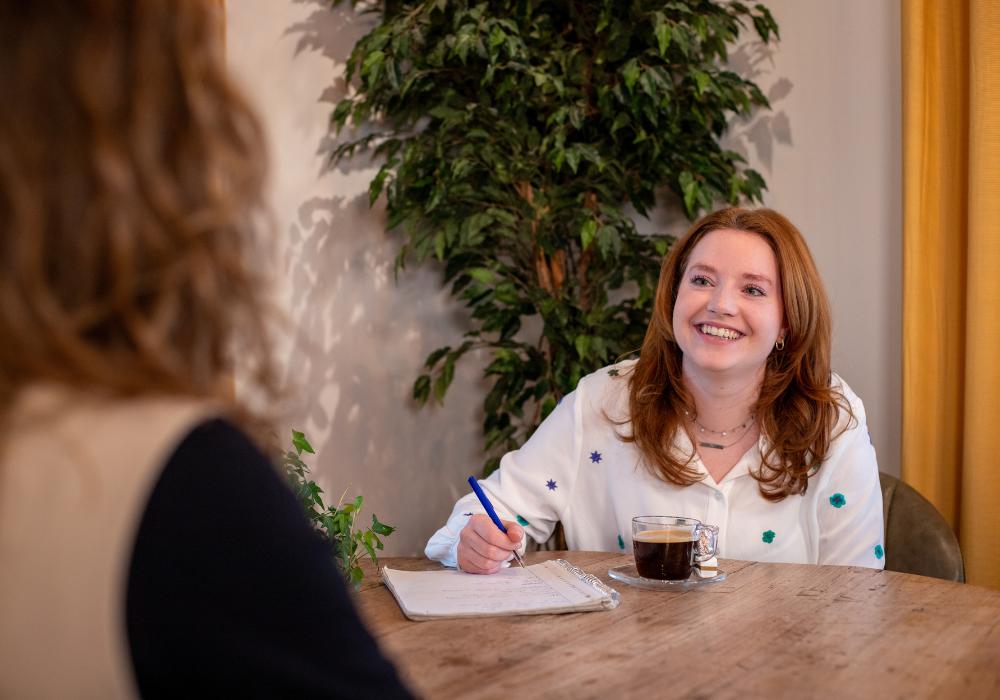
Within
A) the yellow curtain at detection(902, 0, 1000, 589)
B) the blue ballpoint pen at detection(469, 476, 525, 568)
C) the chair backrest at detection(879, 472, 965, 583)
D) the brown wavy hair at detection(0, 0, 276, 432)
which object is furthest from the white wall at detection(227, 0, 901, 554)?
the brown wavy hair at detection(0, 0, 276, 432)

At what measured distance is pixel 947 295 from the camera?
2.57m

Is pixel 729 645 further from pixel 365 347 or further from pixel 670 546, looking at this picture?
pixel 365 347

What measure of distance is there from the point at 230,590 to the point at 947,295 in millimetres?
2419

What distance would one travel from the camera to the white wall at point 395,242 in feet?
9.07

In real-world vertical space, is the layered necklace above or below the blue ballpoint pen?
above

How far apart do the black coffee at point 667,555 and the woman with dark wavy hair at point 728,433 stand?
17.2 inches

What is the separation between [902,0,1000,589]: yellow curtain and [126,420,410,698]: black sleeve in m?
2.24

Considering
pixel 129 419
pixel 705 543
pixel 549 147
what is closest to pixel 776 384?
pixel 705 543

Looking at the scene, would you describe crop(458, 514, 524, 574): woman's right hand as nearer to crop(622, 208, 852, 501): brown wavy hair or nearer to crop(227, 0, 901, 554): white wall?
crop(622, 208, 852, 501): brown wavy hair

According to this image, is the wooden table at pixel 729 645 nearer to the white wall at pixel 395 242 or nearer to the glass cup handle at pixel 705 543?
the glass cup handle at pixel 705 543

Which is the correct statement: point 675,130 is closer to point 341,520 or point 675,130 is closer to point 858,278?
point 858,278

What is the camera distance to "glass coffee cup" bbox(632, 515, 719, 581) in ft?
4.66

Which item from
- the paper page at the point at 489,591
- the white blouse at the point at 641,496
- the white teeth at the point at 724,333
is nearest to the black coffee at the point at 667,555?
the paper page at the point at 489,591

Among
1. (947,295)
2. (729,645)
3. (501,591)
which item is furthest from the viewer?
(947,295)
